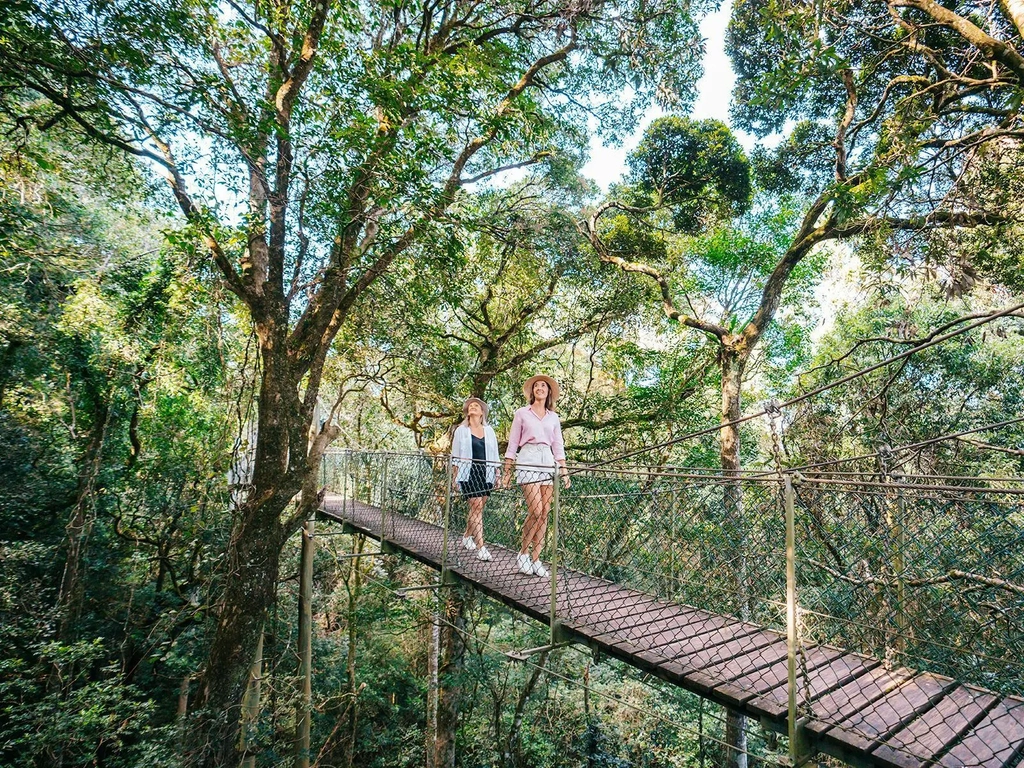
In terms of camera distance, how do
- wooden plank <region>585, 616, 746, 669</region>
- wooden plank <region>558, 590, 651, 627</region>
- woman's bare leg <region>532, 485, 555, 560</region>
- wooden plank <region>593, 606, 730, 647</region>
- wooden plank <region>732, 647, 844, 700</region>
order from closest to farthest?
wooden plank <region>732, 647, 844, 700</region>
wooden plank <region>585, 616, 746, 669</region>
wooden plank <region>593, 606, 730, 647</region>
wooden plank <region>558, 590, 651, 627</region>
woman's bare leg <region>532, 485, 555, 560</region>

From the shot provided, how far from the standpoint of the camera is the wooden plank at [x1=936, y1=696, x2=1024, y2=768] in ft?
4.38

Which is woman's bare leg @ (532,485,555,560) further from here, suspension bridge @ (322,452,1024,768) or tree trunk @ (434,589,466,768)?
tree trunk @ (434,589,466,768)

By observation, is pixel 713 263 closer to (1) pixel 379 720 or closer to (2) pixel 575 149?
(2) pixel 575 149

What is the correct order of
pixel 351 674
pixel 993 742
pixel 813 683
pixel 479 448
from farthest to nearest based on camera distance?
pixel 351 674 → pixel 479 448 → pixel 813 683 → pixel 993 742

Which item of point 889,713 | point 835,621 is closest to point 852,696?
point 889,713

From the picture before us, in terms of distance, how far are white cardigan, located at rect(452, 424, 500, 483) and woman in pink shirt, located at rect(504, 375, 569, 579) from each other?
0.78ft

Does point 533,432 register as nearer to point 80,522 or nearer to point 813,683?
point 813,683

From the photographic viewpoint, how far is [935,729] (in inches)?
58.2

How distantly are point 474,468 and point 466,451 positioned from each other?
13cm

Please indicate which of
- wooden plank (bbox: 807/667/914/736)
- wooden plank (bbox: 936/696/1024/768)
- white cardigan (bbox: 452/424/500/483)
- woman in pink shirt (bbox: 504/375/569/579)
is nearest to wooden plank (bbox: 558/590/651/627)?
woman in pink shirt (bbox: 504/375/569/579)

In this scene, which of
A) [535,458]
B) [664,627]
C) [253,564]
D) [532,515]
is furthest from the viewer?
[253,564]

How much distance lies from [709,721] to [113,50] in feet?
35.5

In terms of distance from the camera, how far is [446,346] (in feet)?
19.4

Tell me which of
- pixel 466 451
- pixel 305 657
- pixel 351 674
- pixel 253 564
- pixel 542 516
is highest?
pixel 466 451
